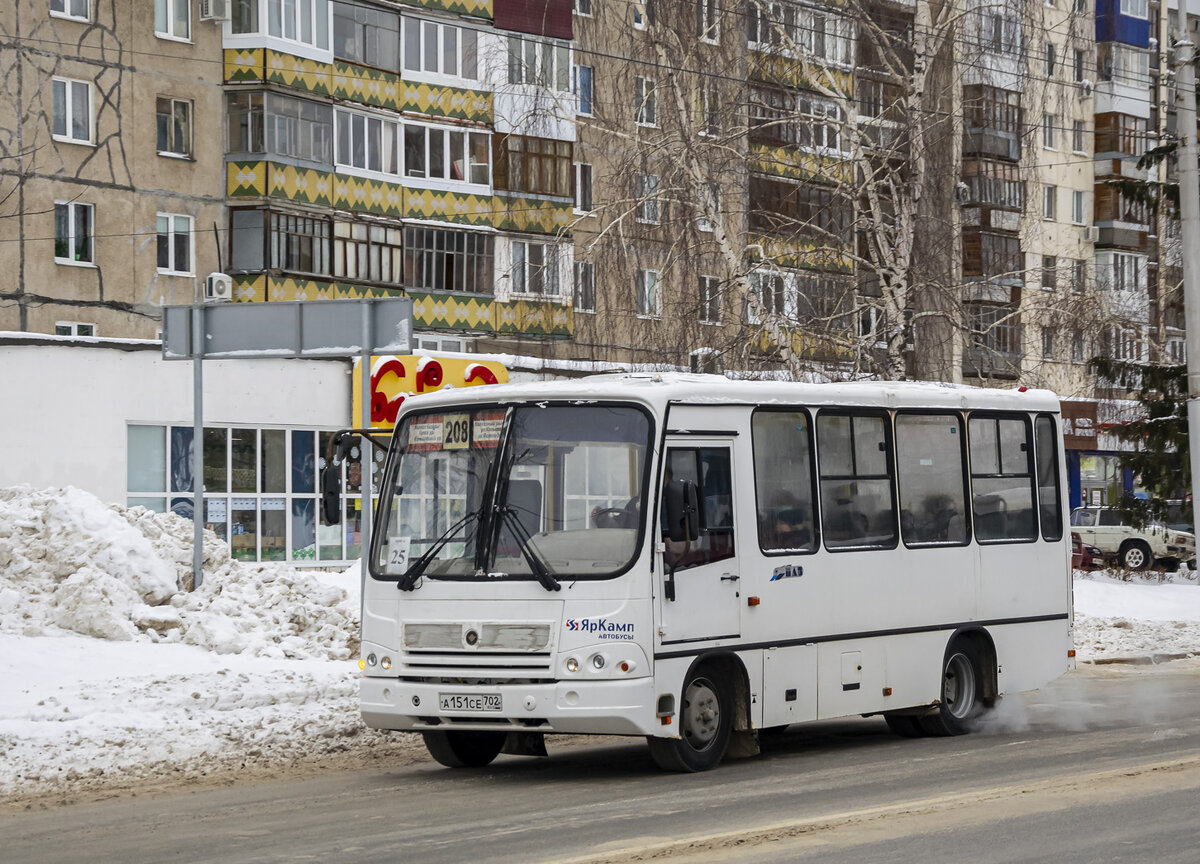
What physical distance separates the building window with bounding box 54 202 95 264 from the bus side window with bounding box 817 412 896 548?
31.8m

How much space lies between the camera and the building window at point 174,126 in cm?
→ 4516

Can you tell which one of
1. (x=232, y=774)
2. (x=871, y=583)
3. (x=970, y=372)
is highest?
(x=970, y=372)

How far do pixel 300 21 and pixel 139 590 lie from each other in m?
29.7

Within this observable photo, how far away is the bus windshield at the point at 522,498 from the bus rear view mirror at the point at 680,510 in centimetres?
19

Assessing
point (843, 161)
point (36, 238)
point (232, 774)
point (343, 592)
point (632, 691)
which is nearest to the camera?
point (632, 691)

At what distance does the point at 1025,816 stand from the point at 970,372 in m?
26.8

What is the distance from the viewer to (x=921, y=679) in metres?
14.8

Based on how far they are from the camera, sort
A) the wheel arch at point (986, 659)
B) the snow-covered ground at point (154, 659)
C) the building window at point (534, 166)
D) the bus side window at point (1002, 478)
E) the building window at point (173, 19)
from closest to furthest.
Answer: the snow-covered ground at point (154, 659) < the wheel arch at point (986, 659) < the bus side window at point (1002, 478) < the building window at point (173, 19) < the building window at point (534, 166)

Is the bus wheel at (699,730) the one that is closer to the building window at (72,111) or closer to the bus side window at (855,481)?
the bus side window at (855,481)

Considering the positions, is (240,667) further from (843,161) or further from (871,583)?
(843,161)

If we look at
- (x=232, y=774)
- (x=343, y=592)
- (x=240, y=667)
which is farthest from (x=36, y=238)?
Result: (x=232, y=774)

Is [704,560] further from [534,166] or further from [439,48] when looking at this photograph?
[534,166]

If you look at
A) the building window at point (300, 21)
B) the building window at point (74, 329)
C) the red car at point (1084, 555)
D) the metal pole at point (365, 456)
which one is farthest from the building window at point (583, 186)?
the metal pole at point (365, 456)

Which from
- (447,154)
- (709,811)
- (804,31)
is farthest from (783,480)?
(447,154)
